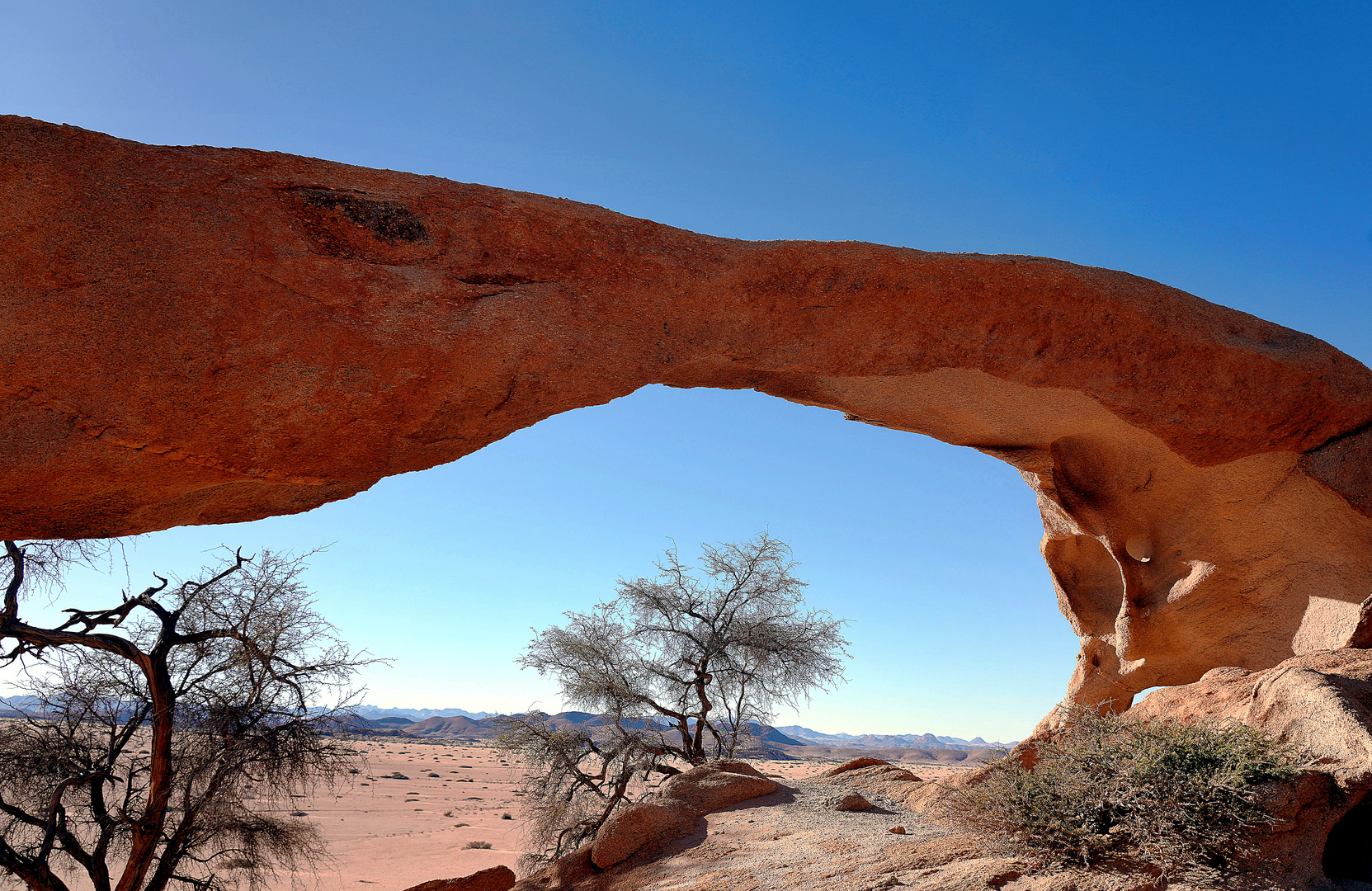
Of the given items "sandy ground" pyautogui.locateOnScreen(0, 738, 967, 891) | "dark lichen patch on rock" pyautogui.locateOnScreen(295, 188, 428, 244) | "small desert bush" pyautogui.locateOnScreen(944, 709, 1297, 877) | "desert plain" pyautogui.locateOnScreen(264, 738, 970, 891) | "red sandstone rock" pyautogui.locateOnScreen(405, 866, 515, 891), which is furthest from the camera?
"desert plain" pyautogui.locateOnScreen(264, 738, 970, 891)

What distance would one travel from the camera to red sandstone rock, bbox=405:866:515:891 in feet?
27.2

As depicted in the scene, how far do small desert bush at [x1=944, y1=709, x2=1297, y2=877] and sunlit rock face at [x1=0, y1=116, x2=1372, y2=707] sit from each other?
3649 mm

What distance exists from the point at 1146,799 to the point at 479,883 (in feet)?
22.4

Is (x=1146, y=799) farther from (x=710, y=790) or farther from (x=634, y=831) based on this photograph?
(x=710, y=790)

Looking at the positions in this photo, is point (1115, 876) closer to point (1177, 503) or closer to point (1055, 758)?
point (1055, 758)

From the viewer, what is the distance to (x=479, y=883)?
8.52 meters

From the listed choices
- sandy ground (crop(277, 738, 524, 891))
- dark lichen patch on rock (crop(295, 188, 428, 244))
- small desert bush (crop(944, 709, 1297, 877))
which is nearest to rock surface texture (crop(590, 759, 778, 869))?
sandy ground (crop(277, 738, 524, 891))

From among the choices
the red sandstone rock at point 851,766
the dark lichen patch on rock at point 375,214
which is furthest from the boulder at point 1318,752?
the dark lichen patch on rock at point 375,214

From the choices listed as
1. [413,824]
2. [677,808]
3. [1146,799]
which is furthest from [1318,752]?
[413,824]

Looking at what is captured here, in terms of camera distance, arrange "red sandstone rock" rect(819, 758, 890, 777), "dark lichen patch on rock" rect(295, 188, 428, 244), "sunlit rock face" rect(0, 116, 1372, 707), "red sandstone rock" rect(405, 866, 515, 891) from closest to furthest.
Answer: "sunlit rock face" rect(0, 116, 1372, 707), "dark lichen patch on rock" rect(295, 188, 428, 244), "red sandstone rock" rect(405, 866, 515, 891), "red sandstone rock" rect(819, 758, 890, 777)

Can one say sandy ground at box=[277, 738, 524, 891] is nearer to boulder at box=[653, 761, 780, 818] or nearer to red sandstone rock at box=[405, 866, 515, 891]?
red sandstone rock at box=[405, 866, 515, 891]

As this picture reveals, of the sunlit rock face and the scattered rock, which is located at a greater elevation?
the sunlit rock face

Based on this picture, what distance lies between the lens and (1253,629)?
985cm

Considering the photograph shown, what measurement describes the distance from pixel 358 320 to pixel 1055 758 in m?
6.21
